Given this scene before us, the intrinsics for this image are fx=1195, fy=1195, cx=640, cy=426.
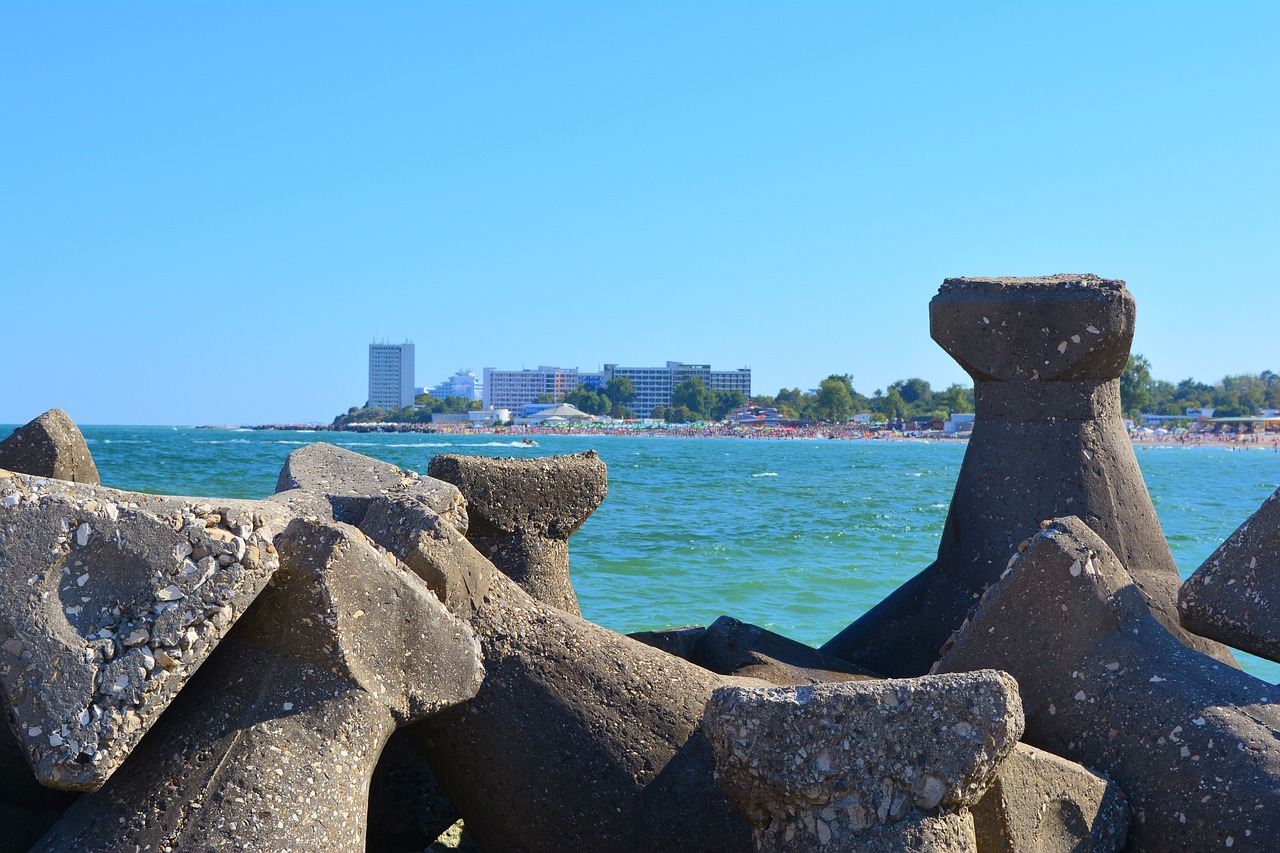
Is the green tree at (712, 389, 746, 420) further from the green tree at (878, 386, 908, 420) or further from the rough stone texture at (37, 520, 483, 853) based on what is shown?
the rough stone texture at (37, 520, 483, 853)

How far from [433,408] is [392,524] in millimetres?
132729

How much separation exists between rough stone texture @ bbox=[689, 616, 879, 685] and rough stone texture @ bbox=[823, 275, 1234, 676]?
0.51 m

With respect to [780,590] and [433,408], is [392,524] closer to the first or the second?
[780,590]

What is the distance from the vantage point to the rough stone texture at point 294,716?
2070mm

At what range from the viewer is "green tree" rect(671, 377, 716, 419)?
124500mm

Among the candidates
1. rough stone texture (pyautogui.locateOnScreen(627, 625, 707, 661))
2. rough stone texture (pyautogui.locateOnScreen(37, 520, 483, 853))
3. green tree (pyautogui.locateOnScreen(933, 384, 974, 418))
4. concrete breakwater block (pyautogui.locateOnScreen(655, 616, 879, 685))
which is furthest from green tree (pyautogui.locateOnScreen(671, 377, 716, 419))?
rough stone texture (pyautogui.locateOnScreen(37, 520, 483, 853))

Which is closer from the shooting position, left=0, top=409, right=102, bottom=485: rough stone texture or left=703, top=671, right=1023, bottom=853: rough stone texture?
left=703, top=671, right=1023, bottom=853: rough stone texture

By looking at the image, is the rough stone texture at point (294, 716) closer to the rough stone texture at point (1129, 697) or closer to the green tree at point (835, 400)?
the rough stone texture at point (1129, 697)

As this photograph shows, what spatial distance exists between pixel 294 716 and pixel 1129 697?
1.81 meters

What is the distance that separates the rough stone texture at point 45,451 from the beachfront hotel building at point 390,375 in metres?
143

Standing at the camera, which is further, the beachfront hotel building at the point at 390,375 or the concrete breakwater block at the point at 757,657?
the beachfront hotel building at the point at 390,375

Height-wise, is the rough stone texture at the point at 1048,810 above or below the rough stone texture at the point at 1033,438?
below

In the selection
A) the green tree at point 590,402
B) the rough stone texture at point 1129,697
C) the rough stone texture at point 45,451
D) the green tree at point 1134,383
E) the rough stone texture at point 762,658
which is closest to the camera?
the rough stone texture at point 1129,697

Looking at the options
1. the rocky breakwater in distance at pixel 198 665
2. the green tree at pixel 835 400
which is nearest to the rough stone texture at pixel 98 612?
the rocky breakwater in distance at pixel 198 665
